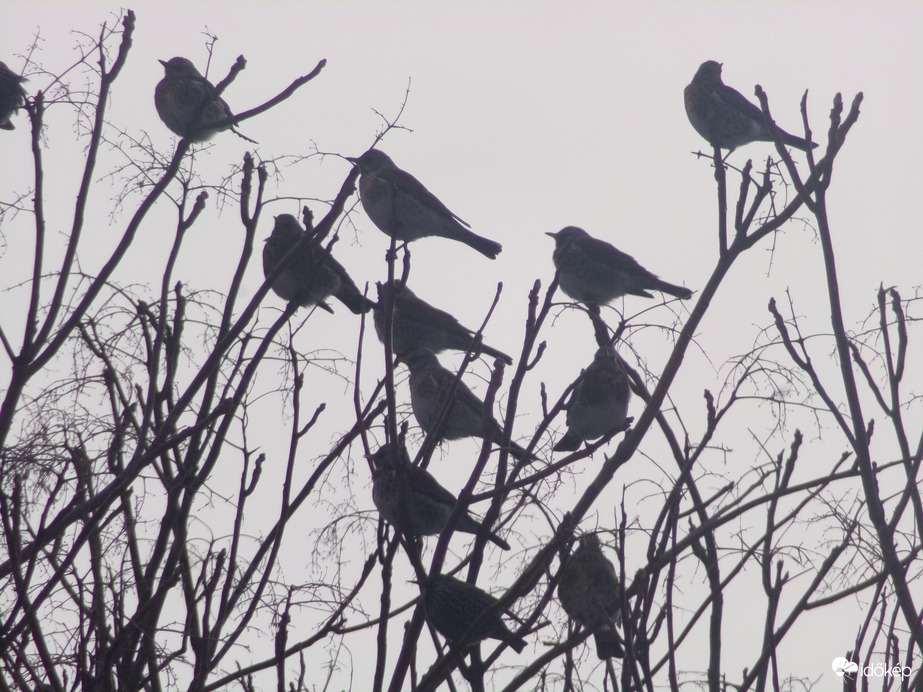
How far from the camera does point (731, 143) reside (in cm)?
971

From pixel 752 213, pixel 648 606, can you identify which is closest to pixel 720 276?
pixel 752 213

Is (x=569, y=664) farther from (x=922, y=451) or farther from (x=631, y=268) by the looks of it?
(x=631, y=268)

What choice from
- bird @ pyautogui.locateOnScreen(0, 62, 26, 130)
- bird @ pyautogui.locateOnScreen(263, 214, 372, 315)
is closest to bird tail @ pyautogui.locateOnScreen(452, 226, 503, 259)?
bird @ pyautogui.locateOnScreen(263, 214, 372, 315)

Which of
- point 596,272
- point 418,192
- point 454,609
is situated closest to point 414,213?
point 418,192

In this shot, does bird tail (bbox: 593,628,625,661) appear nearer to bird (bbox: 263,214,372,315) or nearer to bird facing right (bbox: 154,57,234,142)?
bird (bbox: 263,214,372,315)

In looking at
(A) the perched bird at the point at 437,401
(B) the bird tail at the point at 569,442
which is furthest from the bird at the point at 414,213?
(B) the bird tail at the point at 569,442

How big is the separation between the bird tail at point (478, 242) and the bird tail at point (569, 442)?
1826mm

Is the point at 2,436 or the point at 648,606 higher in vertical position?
the point at 2,436

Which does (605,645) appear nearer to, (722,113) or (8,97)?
(8,97)

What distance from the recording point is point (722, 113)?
9.72 meters

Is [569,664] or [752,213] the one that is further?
[752,213]

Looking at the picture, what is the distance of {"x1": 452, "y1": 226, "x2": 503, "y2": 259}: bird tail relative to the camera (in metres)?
8.63

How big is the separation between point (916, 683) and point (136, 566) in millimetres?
2628

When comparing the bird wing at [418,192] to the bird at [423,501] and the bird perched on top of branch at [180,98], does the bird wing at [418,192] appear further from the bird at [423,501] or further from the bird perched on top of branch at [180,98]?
the bird at [423,501]
